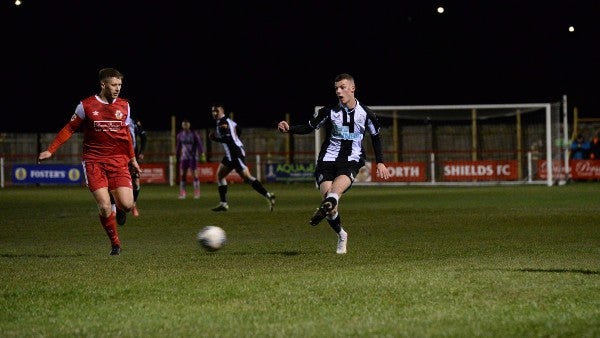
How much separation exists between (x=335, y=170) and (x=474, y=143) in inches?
1186

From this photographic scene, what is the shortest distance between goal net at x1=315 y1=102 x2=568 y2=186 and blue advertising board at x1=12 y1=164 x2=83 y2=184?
36.8 ft

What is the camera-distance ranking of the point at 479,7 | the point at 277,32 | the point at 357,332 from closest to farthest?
1. the point at 357,332
2. the point at 479,7
3. the point at 277,32

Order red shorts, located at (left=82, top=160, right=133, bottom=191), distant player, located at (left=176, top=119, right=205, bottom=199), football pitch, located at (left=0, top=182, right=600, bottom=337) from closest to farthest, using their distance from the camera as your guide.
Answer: football pitch, located at (left=0, top=182, right=600, bottom=337)
red shorts, located at (left=82, top=160, right=133, bottom=191)
distant player, located at (left=176, top=119, right=205, bottom=199)

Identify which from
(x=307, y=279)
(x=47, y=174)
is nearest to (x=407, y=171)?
(x=47, y=174)

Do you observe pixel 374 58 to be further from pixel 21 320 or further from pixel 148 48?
pixel 21 320

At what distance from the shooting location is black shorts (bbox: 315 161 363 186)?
1309 cm

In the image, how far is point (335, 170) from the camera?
13.2m

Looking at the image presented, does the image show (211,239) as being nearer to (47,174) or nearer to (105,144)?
(105,144)

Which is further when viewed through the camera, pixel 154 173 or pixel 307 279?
pixel 154 173

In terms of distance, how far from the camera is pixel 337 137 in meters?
13.2

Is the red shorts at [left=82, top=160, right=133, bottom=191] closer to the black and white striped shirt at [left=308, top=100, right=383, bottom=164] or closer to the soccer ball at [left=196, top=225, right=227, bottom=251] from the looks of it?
the soccer ball at [left=196, top=225, right=227, bottom=251]

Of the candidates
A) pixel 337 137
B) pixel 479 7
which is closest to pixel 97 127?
pixel 337 137

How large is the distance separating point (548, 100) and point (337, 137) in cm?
4628

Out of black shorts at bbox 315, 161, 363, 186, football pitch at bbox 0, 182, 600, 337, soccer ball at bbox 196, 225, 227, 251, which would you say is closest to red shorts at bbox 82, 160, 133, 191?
football pitch at bbox 0, 182, 600, 337
